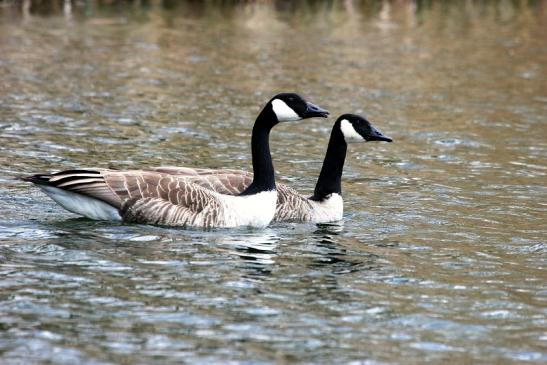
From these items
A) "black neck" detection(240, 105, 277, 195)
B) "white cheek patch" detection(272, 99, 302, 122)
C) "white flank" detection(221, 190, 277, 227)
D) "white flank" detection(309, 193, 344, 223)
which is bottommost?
"white flank" detection(309, 193, 344, 223)

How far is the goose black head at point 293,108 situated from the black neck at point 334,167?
1.01 meters

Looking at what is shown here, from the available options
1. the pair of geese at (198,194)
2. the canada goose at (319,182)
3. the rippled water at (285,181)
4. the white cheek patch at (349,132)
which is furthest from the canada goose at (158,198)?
the white cheek patch at (349,132)

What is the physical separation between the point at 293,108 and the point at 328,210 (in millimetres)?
1338

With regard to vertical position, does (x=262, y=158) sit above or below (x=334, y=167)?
above

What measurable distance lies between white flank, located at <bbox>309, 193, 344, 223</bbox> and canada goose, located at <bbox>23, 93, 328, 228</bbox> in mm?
902

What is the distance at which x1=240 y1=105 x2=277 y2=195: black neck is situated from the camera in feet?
42.2

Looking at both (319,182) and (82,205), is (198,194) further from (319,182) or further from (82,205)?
(319,182)

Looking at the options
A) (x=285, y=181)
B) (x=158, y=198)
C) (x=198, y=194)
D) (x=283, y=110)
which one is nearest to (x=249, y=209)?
(x=198, y=194)

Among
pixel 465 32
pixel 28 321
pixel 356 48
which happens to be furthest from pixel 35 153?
pixel 465 32

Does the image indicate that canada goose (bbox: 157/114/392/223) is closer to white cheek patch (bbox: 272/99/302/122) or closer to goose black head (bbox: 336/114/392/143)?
goose black head (bbox: 336/114/392/143)

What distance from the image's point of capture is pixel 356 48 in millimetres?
28156

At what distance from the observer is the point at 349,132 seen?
14.1 m

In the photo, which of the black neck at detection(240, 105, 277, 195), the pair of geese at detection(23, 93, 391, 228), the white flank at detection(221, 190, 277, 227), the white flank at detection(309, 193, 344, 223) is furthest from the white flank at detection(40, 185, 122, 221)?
the white flank at detection(309, 193, 344, 223)

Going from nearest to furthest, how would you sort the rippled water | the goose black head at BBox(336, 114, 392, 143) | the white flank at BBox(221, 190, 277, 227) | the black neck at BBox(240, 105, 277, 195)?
the rippled water → the white flank at BBox(221, 190, 277, 227) → the black neck at BBox(240, 105, 277, 195) → the goose black head at BBox(336, 114, 392, 143)
